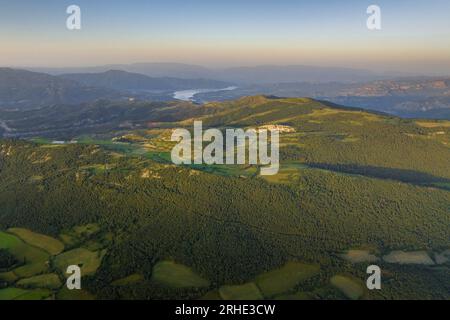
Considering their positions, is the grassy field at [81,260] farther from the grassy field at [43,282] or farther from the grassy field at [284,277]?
the grassy field at [284,277]

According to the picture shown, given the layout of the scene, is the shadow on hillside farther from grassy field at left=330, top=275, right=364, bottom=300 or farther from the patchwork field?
the patchwork field

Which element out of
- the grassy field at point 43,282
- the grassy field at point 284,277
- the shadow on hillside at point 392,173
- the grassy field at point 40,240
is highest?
the shadow on hillside at point 392,173

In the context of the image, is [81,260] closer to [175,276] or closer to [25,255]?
[25,255]

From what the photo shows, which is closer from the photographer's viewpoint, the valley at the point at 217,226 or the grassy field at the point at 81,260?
the valley at the point at 217,226

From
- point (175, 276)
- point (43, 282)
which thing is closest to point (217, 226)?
point (175, 276)

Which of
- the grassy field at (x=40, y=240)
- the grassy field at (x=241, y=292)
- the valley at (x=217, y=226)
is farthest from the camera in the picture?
the grassy field at (x=40, y=240)

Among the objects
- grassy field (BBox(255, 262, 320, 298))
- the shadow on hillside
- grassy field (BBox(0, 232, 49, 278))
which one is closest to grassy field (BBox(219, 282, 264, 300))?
grassy field (BBox(255, 262, 320, 298))

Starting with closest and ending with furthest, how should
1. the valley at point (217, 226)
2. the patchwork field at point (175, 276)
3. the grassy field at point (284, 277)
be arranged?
the grassy field at point (284, 277) → the patchwork field at point (175, 276) → the valley at point (217, 226)

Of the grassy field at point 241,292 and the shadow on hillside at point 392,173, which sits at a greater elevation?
the shadow on hillside at point 392,173

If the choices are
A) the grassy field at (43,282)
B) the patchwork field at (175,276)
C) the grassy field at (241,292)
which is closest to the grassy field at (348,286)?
the grassy field at (241,292)
